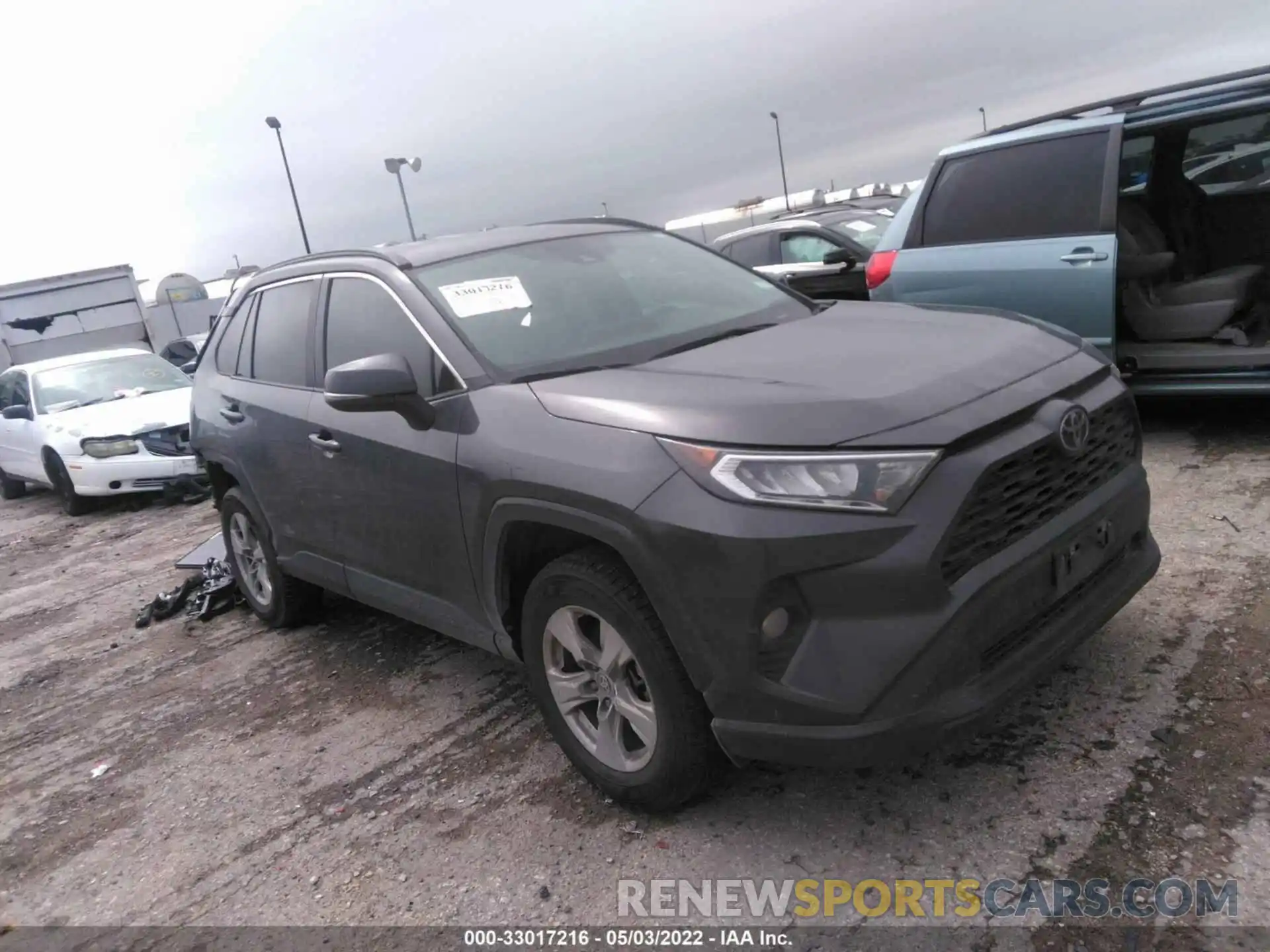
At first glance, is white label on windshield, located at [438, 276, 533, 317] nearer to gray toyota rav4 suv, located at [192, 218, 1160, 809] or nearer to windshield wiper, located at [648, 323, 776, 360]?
gray toyota rav4 suv, located at [192, 218, 1160, 809]

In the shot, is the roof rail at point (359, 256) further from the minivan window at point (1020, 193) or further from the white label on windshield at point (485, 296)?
the minivan window at point (1020, 193)

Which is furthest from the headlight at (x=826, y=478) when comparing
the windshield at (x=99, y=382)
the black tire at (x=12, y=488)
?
the black tire at (x=12, y=488)

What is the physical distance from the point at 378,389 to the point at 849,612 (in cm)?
164

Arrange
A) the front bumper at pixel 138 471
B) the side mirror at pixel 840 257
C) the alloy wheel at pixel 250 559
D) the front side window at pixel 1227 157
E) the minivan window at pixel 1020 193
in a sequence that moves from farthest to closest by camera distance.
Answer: the side mirror at pixel 840 257 → the front bumper at pixel 138 471 → the front side window at pixel 1227 157 → the minivan window at pixel 1020 193 → the alloy wheel at pixel 250 559

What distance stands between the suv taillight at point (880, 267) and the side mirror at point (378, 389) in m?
4.11

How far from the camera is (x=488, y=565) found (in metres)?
3.17

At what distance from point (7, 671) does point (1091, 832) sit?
5580 millimetres

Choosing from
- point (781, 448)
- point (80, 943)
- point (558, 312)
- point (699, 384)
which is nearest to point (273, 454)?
point (558, 312)

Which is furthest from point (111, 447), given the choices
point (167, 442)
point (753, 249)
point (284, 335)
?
point (753, 249)

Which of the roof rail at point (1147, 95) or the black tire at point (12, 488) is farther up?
the roof rail at point (1147, 95)

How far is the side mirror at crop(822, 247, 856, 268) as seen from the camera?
9.93 m

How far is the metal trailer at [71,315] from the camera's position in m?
17.2

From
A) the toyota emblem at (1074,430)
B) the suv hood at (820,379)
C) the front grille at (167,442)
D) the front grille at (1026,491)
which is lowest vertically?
the front grille at (167,442)

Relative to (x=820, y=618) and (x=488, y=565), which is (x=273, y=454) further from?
(x=820, y=618)
